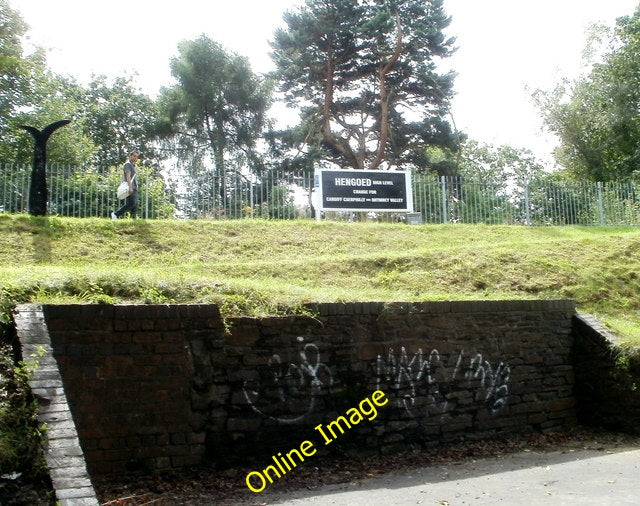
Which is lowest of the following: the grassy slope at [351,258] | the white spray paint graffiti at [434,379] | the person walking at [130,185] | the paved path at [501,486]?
the paved path at [501,486]

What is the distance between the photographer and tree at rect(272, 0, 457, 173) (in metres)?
25.1

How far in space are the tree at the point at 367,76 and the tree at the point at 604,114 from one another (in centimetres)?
913

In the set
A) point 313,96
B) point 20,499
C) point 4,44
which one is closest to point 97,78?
point 4,44

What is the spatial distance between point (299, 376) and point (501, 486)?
2301mm

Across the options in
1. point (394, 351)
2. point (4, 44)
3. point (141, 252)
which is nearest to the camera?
point (394, 351)

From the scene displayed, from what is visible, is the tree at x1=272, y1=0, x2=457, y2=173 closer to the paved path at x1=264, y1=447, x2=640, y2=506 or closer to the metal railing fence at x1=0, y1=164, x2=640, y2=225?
the metal railing fence at x1=0, y1=164, x2=640, y2=225

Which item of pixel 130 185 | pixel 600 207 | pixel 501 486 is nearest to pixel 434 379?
pixel 501 486

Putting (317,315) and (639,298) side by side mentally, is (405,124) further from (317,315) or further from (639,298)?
(317,315)

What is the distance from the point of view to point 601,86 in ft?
101

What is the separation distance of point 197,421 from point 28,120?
70.0 ft

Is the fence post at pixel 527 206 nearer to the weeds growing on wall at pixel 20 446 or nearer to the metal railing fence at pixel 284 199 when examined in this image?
the metal railing fence at pixel 284 199

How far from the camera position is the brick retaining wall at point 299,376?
619 cm

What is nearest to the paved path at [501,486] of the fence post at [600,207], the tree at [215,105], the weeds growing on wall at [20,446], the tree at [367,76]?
the weeds growing on wall at [20,446]

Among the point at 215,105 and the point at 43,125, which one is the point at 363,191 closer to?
the point at 43,125
